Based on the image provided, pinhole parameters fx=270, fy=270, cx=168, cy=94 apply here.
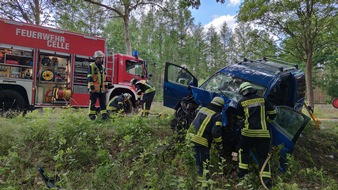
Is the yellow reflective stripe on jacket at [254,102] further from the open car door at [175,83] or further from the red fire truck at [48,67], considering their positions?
the red fire truck at [48,67]

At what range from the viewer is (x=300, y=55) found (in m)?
12.7

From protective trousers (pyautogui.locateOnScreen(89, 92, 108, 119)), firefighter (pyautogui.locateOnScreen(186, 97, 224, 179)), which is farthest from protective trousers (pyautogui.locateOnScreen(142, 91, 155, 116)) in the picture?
firefighter (pyautogui.locateOnScreen(186, 97, 224, 179))

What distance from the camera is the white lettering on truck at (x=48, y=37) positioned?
852 cm

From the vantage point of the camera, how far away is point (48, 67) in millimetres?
9141

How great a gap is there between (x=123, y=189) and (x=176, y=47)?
33806 millimetres

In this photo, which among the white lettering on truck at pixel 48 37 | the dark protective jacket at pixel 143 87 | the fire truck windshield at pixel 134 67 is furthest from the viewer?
the fire truck windshield at pixel 134 67

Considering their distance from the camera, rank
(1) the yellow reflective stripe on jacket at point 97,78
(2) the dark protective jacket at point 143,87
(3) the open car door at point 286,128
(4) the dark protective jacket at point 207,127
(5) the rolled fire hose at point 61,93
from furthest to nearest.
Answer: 1. (5) the rolled fire hose at point 61,93
2. (2) the dark protective jacket at point 143,87
3. (1) the yellow reflective stripe on jacket at point 97,78
4. (3) the open car door at point 286,128
5. (4) the dark protective jacket at point 207,127

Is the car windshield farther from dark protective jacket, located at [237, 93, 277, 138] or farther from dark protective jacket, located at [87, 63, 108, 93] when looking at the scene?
dark protective jacket, located at [87, 63, 108, 93]

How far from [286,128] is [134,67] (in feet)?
24.2

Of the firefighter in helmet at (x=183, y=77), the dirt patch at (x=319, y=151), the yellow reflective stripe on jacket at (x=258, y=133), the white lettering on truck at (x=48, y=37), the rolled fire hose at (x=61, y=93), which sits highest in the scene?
the white lettering on truck at (x=48, y=37)

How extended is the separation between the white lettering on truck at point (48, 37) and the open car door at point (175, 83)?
16.2 ft

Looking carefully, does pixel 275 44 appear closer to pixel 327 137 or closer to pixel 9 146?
pixel 327 137

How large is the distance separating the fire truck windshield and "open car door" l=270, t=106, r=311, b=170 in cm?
705

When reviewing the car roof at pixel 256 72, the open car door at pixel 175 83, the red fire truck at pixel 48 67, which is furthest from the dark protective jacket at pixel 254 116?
the red fire truck at pixel 48 67
